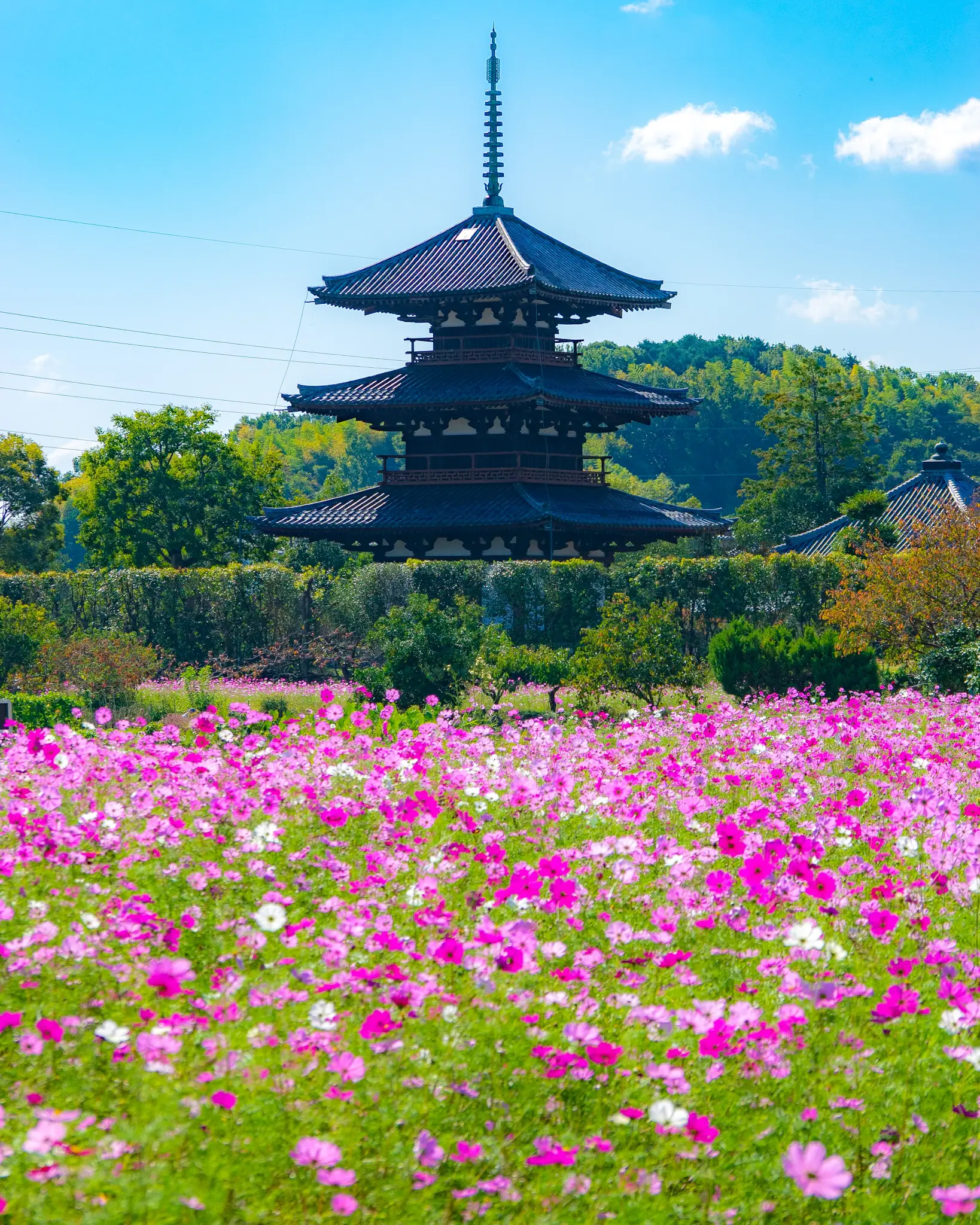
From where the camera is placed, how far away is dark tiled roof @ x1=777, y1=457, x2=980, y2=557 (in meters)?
39.8

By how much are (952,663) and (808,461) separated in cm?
3252

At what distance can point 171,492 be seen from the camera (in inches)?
1779

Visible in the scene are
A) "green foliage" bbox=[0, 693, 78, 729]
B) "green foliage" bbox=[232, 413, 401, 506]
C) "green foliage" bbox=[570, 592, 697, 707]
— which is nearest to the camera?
"green foliage" bbox=[0, 693, 78, 729]

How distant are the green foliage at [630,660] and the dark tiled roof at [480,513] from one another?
10077mm

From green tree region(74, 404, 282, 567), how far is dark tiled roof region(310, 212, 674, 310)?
14.7 metres

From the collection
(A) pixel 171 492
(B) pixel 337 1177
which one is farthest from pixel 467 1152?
(A) pixel 171 492

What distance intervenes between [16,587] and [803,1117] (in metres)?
29.6

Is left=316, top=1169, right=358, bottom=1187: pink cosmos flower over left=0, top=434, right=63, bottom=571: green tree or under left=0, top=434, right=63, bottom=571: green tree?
under

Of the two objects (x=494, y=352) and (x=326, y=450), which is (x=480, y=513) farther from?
(x=326, y=450)

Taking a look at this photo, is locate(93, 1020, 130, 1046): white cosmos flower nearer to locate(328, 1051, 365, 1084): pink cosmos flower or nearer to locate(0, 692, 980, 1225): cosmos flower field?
locate(0, 692, 980, 1225): cosmos flower field

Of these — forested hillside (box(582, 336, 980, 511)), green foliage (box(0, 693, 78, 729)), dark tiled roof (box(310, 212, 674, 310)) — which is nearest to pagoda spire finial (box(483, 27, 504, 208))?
dark tiled roof (box(310, 212, 674, 310))

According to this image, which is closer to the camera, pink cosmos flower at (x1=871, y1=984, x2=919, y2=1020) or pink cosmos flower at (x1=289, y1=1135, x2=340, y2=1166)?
pink cosmos flower at (x1=289, y1=1135, x2=340, y2=1166)

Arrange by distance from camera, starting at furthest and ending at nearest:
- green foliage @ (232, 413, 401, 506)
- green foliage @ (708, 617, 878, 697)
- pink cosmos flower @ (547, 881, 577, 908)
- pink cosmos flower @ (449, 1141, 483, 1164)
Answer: green foliage @ (232, 413, 401, 506) < green foliage @ (708, 617, 878, 697) < pink cosmos flower @ (547, 881, 577, 908) < pink cosmos flower @ (449, 1141, 483, 1164)

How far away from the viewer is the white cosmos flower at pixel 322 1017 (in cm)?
389
